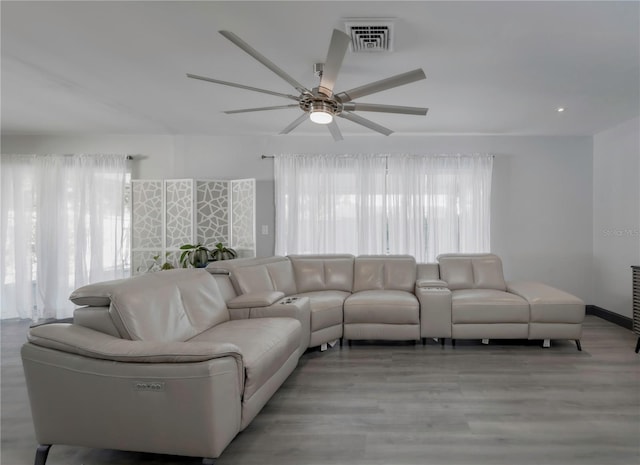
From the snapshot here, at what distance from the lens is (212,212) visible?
4.58m

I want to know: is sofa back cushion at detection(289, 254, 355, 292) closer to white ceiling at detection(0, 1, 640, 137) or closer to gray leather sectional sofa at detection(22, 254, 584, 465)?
gray leather sectional sofa at detection(22, 254, 584, 465)

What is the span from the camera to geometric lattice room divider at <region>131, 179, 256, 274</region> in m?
4.45

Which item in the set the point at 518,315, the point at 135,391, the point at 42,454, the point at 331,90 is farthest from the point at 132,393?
the point at 518,315

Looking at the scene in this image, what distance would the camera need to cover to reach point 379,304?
341cm

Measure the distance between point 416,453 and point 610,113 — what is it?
164 inches

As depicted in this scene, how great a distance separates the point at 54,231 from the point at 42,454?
3.66 metres

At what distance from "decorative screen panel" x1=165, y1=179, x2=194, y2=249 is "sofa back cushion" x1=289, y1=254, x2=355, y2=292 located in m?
1.51

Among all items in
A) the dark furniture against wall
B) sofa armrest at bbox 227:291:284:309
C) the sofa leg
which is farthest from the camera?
the dark furniture against wall

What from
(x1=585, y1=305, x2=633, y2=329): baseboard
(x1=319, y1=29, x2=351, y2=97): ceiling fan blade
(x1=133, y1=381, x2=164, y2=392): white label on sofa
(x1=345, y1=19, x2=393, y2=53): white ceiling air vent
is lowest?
(x1=585, y1=305, x2=633, y2=329): baseboard

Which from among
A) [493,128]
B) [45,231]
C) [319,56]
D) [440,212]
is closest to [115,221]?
[45,231]

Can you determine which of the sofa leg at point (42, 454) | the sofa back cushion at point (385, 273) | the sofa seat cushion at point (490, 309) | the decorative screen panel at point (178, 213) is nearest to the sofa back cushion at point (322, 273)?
the sofa back cushion at point (385, 273)

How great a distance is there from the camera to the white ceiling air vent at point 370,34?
2008 millimetres

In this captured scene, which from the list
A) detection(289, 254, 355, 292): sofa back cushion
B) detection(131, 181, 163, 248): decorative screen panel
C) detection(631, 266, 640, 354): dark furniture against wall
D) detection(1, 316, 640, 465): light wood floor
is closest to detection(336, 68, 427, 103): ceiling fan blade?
detection(1, 316, 640, 465): light wood floor

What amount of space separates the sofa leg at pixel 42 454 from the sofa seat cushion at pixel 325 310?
6.62 ft
